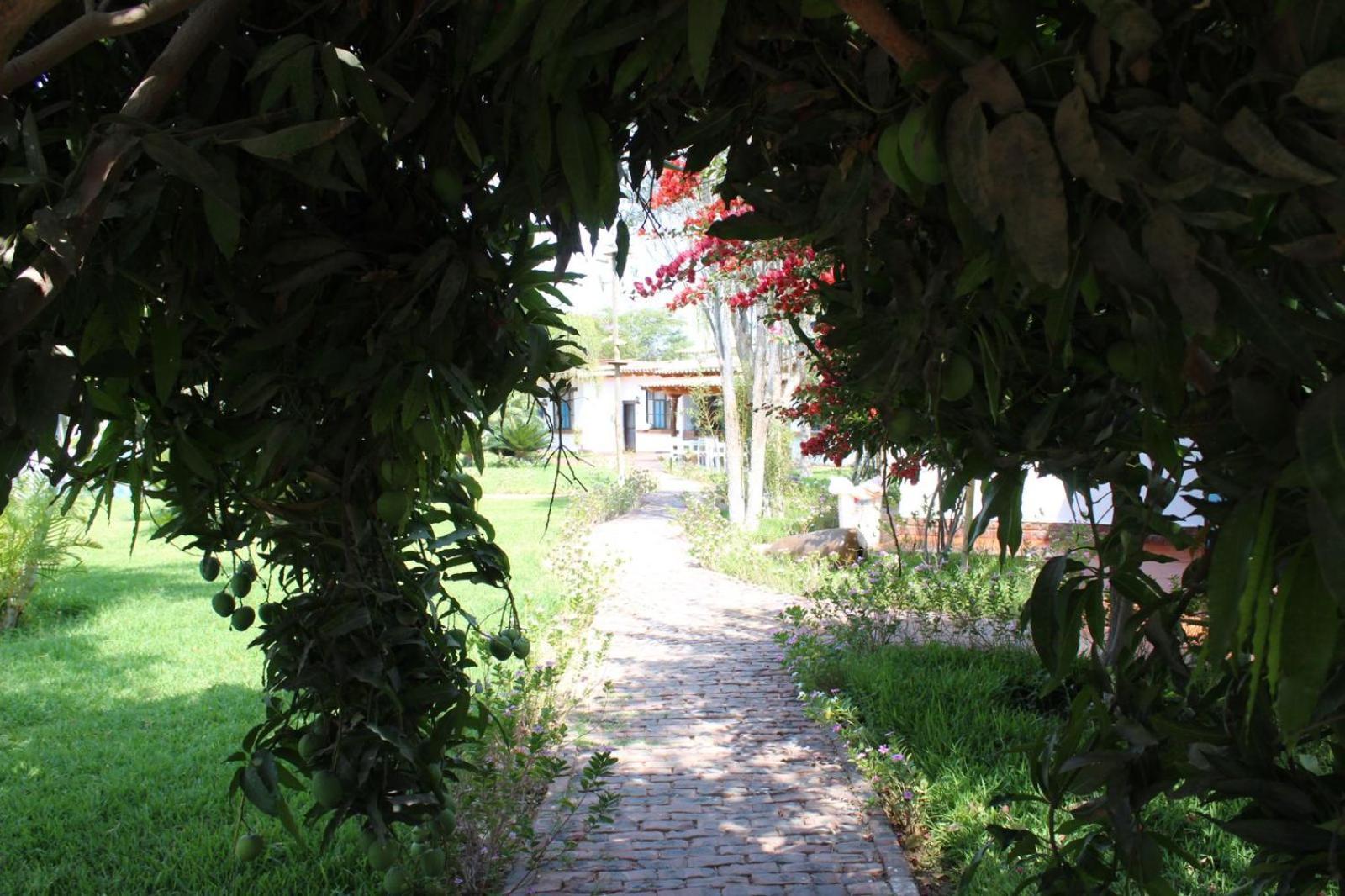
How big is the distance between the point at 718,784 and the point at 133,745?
2997 millimetres

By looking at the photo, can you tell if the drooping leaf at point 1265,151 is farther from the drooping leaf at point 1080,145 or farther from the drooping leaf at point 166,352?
the drooping leaf at point 166,352

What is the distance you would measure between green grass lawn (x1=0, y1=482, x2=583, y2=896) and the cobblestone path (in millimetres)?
785

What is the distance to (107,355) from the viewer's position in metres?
1.18

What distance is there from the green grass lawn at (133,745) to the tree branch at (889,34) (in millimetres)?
1745

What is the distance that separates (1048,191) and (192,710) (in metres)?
5.80

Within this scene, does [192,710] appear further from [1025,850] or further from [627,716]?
[1025,850]

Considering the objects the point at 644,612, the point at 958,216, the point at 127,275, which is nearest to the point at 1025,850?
the point at 958,216

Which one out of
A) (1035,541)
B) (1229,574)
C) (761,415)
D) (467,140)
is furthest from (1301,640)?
(761,415)

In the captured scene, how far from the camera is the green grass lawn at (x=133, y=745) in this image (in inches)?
130

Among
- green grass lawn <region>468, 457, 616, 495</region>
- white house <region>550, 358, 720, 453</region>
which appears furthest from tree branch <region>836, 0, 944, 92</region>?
green grass lawn <region>468, 457, 616, 495</region>

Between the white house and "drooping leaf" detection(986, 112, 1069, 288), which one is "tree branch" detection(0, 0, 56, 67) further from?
the white house

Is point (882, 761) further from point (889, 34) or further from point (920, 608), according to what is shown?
point (889, 34)

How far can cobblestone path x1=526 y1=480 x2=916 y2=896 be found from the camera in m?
3.41

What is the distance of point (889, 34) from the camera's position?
0.81 meters
